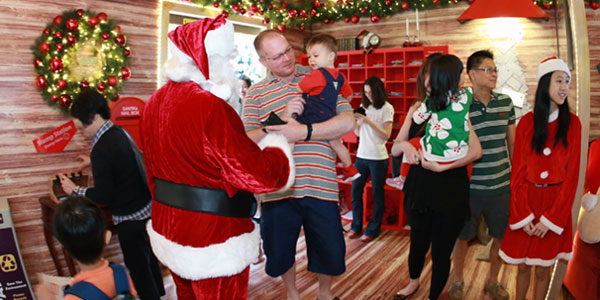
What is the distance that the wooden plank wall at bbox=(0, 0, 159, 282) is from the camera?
3.17 metres

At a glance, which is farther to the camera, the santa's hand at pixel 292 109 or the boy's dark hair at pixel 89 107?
the boy's dark hair at pixel 89 107

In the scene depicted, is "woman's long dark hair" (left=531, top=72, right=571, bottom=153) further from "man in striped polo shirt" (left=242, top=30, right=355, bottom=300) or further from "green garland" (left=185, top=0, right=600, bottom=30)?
"green garland" (left=185, top=0, right=600, bottom=30)

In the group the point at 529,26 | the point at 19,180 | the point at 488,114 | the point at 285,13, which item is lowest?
the point at 19,180

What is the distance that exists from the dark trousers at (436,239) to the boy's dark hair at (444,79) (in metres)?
0.67

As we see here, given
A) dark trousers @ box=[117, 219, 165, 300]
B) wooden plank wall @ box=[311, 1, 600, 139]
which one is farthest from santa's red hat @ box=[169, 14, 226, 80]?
wooden plank wall @ box=[311, 1, 600, 139]

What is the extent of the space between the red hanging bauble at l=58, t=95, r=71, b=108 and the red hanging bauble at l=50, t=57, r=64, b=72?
8.8 inches

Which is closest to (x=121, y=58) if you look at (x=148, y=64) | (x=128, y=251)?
(x=148, y=64)

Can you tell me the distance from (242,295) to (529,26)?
4825 mm

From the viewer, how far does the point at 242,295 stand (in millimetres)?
1615

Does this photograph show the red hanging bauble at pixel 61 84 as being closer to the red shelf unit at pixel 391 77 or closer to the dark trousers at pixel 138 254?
the dark trousers at pixel 138 254

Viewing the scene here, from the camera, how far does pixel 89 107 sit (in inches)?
99.2

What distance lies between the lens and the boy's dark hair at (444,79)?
223 centimetres

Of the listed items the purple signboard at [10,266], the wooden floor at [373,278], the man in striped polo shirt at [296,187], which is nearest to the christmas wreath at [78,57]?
the purple signboard at [10,266]

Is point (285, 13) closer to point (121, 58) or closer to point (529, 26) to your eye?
point (121, 58)
